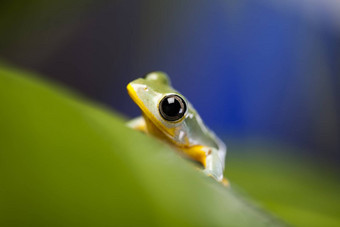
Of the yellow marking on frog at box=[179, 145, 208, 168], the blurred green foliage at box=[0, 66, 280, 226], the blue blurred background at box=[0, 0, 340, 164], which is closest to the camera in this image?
the blurred green foliage at box=[0, 66, 280, 226]

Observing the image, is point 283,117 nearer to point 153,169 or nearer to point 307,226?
point 307,226

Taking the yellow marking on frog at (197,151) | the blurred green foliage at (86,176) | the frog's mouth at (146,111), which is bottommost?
Result: the blurred green foliage at (86,176)

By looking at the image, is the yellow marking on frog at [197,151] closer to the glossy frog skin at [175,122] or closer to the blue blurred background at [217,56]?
the glossy frog skin at [175,122]

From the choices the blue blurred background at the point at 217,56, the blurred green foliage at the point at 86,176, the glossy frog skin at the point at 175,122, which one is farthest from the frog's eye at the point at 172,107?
the blue blurred background at the point at 217,56

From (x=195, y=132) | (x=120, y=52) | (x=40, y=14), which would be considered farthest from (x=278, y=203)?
(x=40, y=14)

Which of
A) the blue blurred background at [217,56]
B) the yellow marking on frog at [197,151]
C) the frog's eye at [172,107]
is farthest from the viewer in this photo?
the blue blurred background at [217,56]

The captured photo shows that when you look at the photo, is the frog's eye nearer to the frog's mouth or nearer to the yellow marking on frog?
the frog's mouth

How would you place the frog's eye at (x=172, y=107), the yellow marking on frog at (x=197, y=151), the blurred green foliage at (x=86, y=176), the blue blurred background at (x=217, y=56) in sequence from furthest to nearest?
1. the blue blurred background at (x=217, y=56)
2. the yellow marking on frog at (x=197, y=151)
3. the frog's eye at (x=172, y=107)
4. the blurred green foliage at (x=86, y=176)

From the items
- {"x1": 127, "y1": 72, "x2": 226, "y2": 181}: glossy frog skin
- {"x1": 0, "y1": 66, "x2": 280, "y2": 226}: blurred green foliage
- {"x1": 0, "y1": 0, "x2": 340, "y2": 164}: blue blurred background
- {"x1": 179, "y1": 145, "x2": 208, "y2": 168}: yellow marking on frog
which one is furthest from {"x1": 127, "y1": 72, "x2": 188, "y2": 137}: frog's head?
{"x1": 0, "y1": 0, "x2": 340, "y2": 164}: blue blurred background
